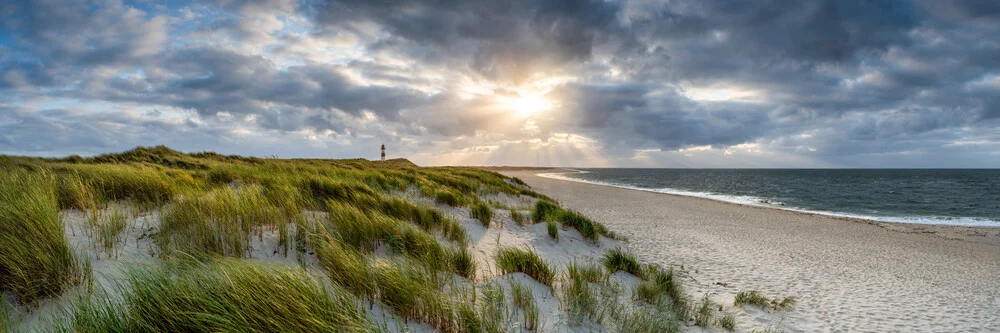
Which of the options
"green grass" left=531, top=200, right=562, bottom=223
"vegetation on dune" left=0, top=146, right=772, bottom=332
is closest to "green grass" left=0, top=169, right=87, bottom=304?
"vegetation on dune" left=0, top=146, right=772, bottom=332

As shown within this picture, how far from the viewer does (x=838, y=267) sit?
32.7 feet

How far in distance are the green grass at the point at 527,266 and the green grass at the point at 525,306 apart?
0.69m

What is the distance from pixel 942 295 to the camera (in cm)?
800

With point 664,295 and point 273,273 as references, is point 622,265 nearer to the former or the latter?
point 664,295

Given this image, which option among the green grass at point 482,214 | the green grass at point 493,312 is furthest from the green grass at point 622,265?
the green grass at point 493,312

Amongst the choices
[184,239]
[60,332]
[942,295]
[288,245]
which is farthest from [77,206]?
[942,295]

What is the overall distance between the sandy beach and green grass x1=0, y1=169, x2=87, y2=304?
737 centimetres

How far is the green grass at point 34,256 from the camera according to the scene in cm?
322

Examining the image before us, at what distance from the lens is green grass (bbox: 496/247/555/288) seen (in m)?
5.28

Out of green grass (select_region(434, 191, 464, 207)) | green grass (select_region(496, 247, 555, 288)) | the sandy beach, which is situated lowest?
the sandy beach

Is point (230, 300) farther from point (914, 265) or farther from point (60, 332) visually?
point (914, 265)

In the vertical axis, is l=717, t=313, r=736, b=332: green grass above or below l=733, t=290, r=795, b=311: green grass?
above

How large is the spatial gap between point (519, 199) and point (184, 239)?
15.4 meters

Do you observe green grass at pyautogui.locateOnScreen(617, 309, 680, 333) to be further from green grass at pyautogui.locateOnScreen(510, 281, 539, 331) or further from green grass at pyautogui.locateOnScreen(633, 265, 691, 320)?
green grass at pyautogui.locateOnScreen(510, 281, 539, 331)
